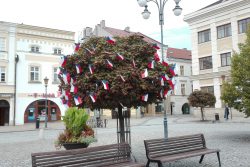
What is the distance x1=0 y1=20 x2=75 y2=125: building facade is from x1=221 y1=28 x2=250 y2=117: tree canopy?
2224 centimetres

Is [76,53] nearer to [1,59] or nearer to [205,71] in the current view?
[1,59]

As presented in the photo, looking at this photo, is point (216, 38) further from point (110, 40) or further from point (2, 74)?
point (110, 40)

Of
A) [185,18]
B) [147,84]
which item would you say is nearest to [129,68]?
[147,84]

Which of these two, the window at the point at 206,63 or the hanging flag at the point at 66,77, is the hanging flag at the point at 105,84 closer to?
the hanging flag at the point at 66,77

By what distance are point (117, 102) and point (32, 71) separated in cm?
2799

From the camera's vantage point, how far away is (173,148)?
7793 millimetres

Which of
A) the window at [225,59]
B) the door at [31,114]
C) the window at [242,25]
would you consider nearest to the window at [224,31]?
the window at [242,25]

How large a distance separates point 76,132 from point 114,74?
3.68 meters

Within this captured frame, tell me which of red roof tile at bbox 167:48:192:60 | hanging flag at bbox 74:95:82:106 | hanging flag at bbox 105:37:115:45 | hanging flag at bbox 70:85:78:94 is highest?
red roof tile at bbox 167:48:192:60

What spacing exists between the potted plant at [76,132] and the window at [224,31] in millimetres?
27522

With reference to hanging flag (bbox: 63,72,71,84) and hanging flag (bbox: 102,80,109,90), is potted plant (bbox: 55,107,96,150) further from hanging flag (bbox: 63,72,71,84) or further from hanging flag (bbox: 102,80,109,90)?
hanging flag (bbox: 102,80,109,90)

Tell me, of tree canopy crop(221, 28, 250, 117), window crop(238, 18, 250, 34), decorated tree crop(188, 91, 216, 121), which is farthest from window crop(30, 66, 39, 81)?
tree canopy crop(221, 28, 250, 117)

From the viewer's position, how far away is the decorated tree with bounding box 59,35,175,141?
741 cm

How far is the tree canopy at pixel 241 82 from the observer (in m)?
13.2
